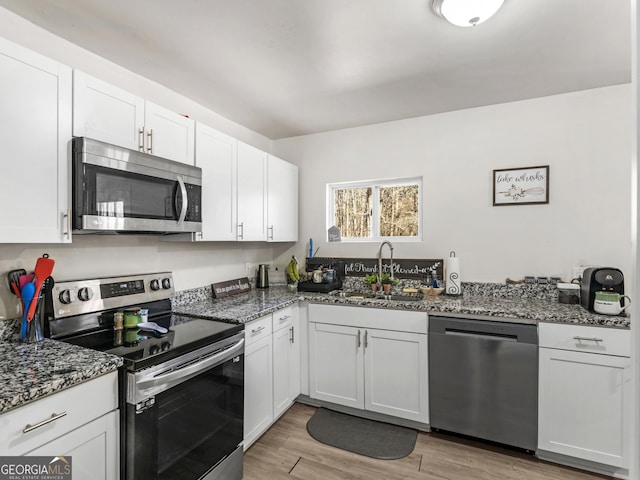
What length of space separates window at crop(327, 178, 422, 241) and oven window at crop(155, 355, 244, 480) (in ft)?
5.91

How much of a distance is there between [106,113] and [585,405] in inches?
123

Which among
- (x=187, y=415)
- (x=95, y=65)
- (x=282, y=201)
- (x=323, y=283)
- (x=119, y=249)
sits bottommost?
(x=187, y=415)

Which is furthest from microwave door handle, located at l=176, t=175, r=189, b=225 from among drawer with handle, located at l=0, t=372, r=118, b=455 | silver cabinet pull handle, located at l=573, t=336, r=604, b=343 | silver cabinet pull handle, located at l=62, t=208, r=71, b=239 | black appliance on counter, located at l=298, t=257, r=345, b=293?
silver cabinet pull handle, located at l=573, t=336, r=604, b=343

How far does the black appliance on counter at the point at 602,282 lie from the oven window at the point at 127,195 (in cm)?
266

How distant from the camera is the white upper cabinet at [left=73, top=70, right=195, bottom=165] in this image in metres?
1.55

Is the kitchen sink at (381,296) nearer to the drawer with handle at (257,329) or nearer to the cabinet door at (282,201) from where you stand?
the drawer with handle at (257,329)

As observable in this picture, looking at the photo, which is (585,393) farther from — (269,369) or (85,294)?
(85,294)

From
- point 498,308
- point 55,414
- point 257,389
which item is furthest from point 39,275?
point 498,308

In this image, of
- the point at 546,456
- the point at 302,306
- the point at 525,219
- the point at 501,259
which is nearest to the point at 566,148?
the point at 525,219

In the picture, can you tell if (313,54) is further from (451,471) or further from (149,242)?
(451,471)

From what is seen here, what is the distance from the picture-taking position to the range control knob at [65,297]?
166cm

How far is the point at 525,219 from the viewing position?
2596 mm

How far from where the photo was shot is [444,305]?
2.29 metres

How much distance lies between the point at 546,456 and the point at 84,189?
301 cm
